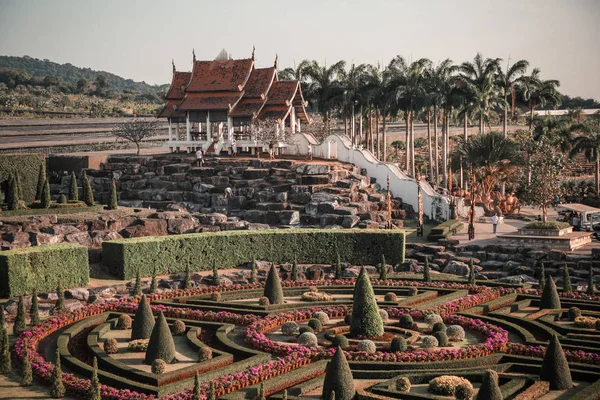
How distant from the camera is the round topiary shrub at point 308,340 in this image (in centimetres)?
3512

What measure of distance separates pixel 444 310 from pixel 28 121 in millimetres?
79662

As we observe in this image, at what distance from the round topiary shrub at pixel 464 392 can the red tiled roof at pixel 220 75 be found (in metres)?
61.1

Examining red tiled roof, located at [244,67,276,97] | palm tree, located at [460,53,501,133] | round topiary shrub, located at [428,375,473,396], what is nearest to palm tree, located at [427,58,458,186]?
palm tree, located at [460,53,501,133]

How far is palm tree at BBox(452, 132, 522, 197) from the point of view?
7600cm

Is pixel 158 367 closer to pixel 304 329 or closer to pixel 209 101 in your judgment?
pixel 304 329

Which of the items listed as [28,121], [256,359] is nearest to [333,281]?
[256,359]

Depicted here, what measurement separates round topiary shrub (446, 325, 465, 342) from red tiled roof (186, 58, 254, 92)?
2121 inches

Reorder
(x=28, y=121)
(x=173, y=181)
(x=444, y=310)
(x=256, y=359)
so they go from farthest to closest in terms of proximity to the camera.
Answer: (x=28, y=121), (x=173, y=181), (x=444, y=310), (x=256, y=359)

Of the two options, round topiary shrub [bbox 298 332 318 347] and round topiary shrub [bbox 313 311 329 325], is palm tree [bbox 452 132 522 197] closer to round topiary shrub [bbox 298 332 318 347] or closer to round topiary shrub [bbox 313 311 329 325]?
round topiary shrub [bbox 313 311 329 325]

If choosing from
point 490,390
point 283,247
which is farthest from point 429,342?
point 283,247

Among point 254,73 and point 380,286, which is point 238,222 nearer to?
point 380,286

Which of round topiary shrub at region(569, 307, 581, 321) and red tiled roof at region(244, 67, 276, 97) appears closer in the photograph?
round topiary shrub at region(569, 307, 581, 321)

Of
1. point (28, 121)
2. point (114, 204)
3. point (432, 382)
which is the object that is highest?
point (28, 121)

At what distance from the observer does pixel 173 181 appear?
7906cm
